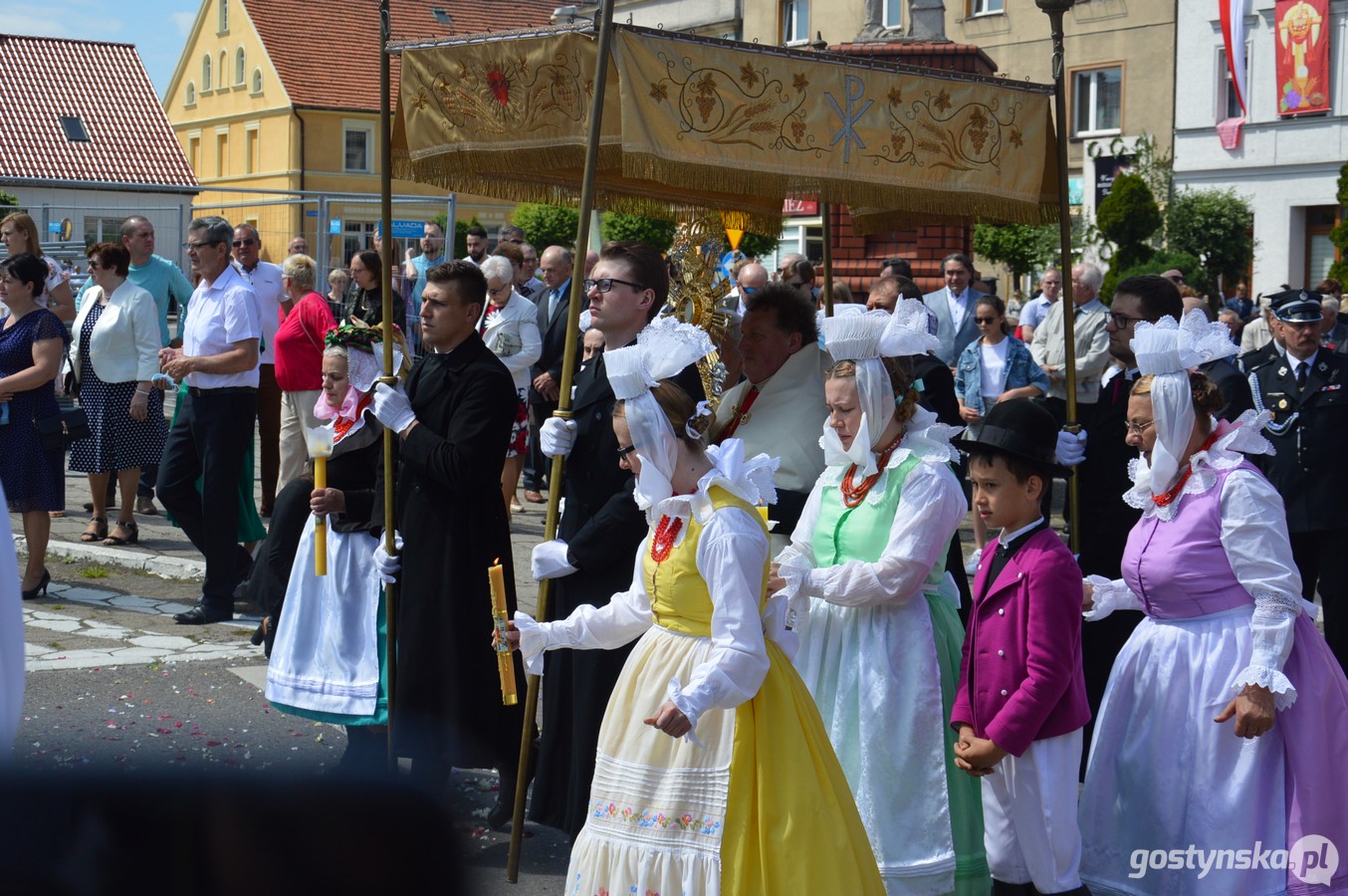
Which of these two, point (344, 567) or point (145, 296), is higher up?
point (145, 296)

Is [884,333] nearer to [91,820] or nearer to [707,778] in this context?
[707,778]

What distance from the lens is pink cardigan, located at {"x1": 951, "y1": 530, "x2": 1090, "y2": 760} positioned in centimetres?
382

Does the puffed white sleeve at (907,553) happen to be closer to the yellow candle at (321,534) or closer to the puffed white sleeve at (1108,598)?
the puffed white sleeve at (1108,598)

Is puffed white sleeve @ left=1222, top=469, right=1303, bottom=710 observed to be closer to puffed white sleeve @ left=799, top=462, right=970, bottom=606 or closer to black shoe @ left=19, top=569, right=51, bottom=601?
puffed white sleeve @ left=799, top=462, right=970, bottom=606

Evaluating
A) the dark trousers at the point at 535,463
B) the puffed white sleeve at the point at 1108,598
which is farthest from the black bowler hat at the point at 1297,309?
the dark trousers at the point at 535,463

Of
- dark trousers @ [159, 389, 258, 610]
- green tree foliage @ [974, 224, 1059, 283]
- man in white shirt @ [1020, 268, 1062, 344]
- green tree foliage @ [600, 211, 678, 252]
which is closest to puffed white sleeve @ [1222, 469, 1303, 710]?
dark trousers @ [159, 389, 258, 610]

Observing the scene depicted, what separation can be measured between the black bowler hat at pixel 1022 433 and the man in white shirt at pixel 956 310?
6838 mm

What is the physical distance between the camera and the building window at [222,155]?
178 ft

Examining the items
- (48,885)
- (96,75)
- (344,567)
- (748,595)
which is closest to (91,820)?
(48,885)

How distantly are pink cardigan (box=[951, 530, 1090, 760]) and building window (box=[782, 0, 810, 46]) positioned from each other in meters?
41.0

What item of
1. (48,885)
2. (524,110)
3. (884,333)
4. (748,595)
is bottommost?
(748,595)

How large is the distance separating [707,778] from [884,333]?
1.40 meters

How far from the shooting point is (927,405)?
5707mm

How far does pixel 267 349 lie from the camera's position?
1066 centimetres
